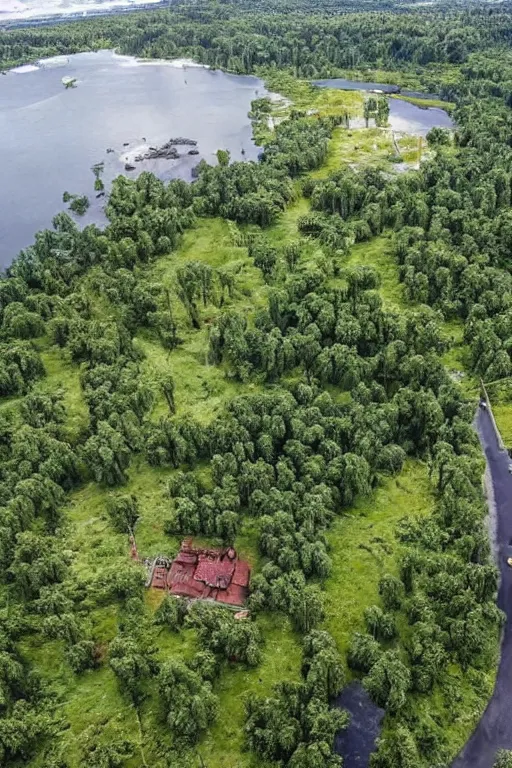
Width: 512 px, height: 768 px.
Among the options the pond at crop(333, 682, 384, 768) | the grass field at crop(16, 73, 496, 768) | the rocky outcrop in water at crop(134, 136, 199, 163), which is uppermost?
the rocky outcrop in water at crop(134, 136, 199, 163)

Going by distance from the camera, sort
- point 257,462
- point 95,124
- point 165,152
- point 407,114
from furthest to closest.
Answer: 1. point 95,124
2. point 407,114
3. point 165,152
4. point 257,462

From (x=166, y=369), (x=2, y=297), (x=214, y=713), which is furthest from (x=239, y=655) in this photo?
(x=2, y=297)

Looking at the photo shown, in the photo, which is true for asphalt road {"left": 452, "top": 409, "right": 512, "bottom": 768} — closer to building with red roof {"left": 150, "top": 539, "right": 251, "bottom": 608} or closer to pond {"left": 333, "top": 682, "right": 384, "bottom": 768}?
pond {"left": 333, "top": 682, "right": 384, "bottom": 768}

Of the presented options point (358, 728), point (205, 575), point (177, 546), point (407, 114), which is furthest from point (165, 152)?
point (358, 728)

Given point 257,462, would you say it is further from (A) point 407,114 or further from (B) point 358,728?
(A) point 407,114

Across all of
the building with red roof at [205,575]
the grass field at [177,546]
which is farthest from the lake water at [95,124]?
the building with red roof at [205,575]

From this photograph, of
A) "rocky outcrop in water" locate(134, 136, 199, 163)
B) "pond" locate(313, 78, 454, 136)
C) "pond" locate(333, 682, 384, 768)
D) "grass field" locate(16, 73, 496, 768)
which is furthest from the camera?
"pond" locate(313, 78, 454, 136)

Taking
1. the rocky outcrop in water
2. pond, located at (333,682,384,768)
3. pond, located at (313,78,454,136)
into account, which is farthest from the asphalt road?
pond, located at (313,78,454,136)

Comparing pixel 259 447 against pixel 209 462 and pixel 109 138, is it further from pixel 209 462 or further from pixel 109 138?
pixel 109 138

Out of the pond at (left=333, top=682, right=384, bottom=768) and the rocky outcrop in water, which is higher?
the rocky outcrop in water
